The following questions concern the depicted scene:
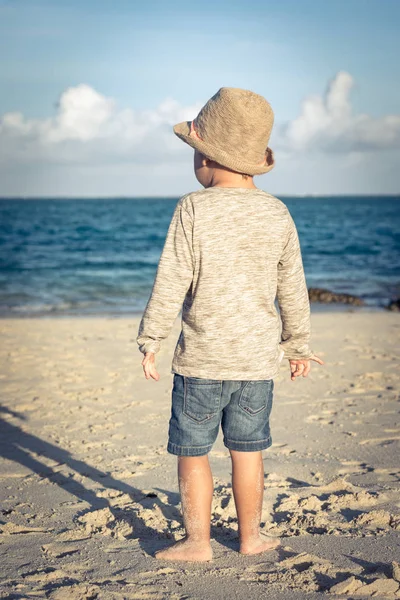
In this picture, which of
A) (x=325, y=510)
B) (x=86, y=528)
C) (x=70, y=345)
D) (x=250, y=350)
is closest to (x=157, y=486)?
(x=86, y=528)

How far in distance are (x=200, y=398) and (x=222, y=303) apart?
36cm

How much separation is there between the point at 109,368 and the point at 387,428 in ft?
9.25

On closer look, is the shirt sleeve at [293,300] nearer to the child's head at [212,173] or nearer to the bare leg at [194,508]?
the child's head at [212,173]

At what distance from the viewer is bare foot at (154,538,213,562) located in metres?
2.51

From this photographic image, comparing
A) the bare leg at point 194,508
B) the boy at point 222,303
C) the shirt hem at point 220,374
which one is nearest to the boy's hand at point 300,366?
the boy at point 222,303

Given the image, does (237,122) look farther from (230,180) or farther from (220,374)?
(220,374)

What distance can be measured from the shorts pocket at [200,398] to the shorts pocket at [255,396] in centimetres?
10

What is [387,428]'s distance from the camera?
4395mm

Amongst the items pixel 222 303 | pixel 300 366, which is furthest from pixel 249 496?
pixel 222 303

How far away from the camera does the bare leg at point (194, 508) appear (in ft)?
8.12

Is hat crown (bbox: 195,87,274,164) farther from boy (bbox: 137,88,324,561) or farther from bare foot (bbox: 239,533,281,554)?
bare foot (bbox: 239,533,281,554)

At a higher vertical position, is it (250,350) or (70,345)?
(250,350)

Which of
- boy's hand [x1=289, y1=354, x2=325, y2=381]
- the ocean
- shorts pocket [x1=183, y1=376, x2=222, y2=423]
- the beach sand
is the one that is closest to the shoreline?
the ocean

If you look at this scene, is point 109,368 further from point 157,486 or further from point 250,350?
point 250,350
